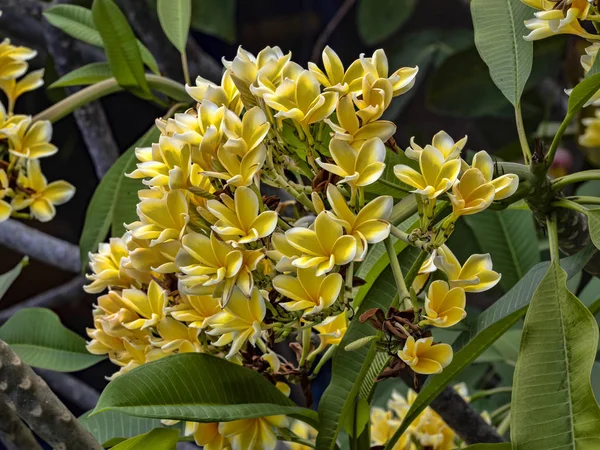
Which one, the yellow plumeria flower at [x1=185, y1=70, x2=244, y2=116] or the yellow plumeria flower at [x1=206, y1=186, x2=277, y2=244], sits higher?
the yellow plumeria flower at [x1=185, y1=70, x2=244, y2=116]

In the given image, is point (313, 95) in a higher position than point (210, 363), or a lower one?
higher

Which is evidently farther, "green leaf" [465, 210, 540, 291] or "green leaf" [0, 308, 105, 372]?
"green leaf" [465, 210, 540, 291]

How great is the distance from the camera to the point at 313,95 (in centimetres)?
39

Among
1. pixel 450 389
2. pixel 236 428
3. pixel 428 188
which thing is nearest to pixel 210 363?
pixel 236 428

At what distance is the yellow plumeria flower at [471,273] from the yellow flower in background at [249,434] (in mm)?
141

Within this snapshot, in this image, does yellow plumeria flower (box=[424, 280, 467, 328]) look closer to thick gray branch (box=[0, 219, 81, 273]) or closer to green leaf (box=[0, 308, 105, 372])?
green leaf (box=[0, 308, 105, 372])

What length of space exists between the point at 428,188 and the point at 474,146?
1.50 metres

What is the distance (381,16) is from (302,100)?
113 cm

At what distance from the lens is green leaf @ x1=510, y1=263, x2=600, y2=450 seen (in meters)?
0.37

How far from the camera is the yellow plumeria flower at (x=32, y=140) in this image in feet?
2.00

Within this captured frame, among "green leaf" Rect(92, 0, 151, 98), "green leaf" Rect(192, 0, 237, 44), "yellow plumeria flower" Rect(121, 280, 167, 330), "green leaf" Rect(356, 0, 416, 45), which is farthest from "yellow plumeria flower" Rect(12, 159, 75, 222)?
"green leaf" Rect(356, 0, 416, 45)

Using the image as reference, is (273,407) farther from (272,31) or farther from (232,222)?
(272,31)

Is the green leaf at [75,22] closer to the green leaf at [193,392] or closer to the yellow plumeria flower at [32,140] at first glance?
the yellow plumeria flower at [32,140]

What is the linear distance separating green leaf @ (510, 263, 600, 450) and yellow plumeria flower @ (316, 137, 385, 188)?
0.12 metres
